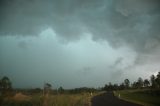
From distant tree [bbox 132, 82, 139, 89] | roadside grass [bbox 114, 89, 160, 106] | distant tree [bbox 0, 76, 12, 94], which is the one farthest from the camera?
distant tree [bbox 132, 82, 139, 89]

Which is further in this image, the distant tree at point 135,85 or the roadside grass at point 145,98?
the distant tree at point 135,85

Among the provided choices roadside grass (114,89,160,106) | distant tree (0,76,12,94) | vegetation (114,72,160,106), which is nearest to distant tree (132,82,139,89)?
vegetation (114,72,160,106)

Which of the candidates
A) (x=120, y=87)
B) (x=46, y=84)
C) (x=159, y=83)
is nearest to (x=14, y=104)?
(x=46, y=84)

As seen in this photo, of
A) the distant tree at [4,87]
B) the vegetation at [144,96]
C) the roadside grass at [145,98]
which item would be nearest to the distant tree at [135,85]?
the vegetation at [144,96]

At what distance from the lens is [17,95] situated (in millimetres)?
23016

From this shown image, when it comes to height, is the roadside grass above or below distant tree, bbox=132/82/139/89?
below

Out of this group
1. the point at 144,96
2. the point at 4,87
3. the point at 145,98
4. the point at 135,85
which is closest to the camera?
the point at 4,87

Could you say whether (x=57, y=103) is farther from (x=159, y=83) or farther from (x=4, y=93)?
(x=159, y=83)

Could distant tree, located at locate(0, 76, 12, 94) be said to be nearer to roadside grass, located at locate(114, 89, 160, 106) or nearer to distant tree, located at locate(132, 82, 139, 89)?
roadside grass, located at locate(114, 89, 160, 106)

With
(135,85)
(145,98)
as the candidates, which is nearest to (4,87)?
(145,98)

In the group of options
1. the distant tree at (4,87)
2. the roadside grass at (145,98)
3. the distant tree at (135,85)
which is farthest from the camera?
the distant tree at (135,85)

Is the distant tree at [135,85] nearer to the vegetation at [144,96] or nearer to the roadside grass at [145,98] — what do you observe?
the vegetation at [144,96]

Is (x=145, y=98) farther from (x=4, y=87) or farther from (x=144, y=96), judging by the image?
Answer: (x=4, y=87)

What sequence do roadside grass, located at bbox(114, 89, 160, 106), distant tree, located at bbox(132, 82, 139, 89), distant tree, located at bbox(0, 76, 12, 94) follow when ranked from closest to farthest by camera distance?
distant tree, located at bbox(0, 76, 12, 94)
roadside grass, located at bbox(114, 89, 160, 106)
distant tree, located at bbox(132, 82, 139, 89)
